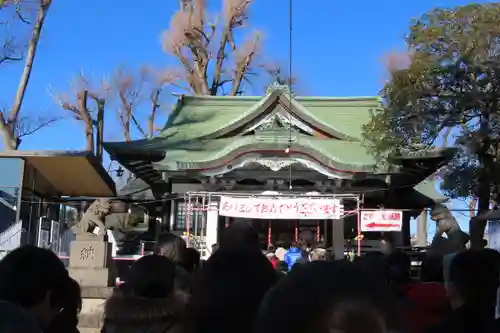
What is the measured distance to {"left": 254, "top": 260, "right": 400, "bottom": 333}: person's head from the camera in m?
1.04

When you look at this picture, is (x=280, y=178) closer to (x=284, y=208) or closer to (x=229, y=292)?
(x=284, y=208)

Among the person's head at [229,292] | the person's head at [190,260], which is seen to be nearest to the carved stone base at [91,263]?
the person's head at [190,260]

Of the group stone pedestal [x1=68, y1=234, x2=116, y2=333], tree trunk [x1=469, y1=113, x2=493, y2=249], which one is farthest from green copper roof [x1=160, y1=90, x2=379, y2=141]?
stone pedestal [x1=68, y1=234, x2=116, y2=333]

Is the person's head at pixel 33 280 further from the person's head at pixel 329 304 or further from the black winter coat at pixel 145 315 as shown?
the person's head at pixel 329 304

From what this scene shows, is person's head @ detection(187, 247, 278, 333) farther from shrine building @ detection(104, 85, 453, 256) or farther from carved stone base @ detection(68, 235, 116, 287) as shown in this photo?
shrine building @ detection(104, 85, 453, 256)

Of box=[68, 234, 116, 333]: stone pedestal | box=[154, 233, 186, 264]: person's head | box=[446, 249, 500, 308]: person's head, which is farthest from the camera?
box=[68, 234, 116, 333]: stone pedestal

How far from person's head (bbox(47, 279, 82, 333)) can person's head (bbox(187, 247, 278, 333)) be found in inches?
30.8

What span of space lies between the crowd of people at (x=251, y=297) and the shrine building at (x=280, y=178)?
951 centimetres

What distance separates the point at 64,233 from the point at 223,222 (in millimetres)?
4073

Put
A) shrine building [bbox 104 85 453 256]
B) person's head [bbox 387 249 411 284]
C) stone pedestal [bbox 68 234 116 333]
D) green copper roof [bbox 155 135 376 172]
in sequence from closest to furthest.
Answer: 1. person's head [bbox 387 249 411 284]
2. stone pedestal [bbox 68 234 116 333]
3. shrine building [bbox 104 85 453 256]
4. green copper roof [bbox 155 135 376 172]

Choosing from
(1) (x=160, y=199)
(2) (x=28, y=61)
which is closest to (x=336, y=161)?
(1) (x=160, y=199)

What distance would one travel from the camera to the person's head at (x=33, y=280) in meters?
2.11

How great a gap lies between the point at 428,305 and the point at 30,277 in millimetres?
2089

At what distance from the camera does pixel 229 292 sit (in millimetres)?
1816
